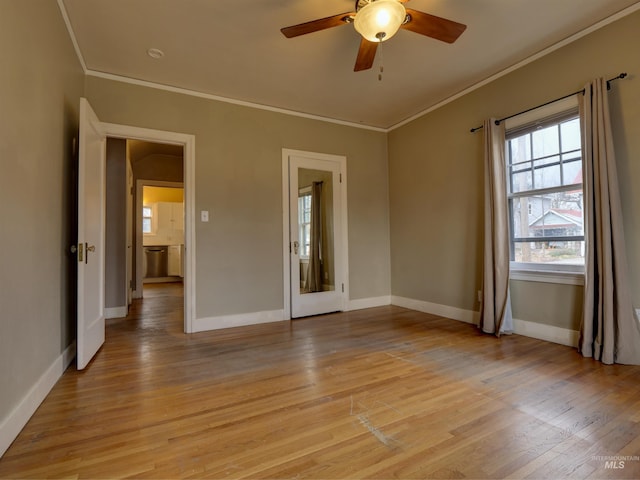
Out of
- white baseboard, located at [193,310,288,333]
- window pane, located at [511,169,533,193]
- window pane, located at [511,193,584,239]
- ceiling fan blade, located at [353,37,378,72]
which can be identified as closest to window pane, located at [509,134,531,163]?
window pane, located at [511,169,533,193]

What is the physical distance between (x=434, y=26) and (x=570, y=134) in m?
1.67

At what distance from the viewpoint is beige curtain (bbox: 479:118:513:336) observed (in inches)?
125

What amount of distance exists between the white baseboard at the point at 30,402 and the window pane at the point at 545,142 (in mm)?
4173

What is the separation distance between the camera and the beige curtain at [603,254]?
93.7 inches

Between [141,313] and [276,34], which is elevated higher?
[276,34]

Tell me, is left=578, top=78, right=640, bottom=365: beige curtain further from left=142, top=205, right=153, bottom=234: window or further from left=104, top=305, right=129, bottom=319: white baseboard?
left=142, top=205, right=153, bottom=234: window

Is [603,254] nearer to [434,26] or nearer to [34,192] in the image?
[434,26]

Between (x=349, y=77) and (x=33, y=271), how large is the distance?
305cm

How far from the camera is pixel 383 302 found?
474 cm

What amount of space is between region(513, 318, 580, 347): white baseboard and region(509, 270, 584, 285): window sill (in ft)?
1.34

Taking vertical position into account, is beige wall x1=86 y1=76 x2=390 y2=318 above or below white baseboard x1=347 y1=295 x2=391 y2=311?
above

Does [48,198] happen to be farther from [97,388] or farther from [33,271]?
[97,388]

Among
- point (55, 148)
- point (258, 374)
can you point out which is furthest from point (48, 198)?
point (258, 374)

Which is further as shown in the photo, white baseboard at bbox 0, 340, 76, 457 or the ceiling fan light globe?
the ceiling fan light globe
